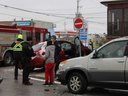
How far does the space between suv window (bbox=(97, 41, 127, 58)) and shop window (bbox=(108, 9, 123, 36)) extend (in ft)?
34.5

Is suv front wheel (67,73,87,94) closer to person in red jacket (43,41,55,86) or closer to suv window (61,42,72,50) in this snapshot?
person in red jacket (43,41,55,86)

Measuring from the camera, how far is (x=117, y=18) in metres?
17.3

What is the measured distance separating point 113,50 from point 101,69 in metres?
0.69

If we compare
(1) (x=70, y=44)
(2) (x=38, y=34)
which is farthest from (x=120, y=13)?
(2) (x=38, y=34)

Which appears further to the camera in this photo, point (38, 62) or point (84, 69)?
point (38, 62)

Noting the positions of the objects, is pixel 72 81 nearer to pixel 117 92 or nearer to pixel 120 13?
pixel 117 92

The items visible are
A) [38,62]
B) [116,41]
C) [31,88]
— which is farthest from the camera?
[38,62]

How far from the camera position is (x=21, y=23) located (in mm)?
20469

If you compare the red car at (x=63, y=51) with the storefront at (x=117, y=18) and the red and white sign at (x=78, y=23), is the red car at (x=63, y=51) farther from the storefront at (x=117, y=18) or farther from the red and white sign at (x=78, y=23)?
the storefront at (x=117, y=18)

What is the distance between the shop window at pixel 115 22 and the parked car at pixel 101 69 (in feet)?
34.2

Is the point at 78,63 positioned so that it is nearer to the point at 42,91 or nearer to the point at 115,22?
the point at 42,91

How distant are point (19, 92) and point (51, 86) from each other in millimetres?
1494

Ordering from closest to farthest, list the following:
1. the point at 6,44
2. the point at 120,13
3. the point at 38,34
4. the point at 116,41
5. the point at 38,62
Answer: the point at 116,41 < the point at 38,62 < the point at 6,44 < the point at 120,13 < the point at 38,34

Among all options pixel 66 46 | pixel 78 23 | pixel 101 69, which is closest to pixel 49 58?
pixel 101 69
